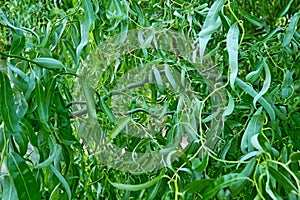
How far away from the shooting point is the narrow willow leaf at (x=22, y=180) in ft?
1.07

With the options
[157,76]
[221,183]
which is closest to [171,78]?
[157,76]

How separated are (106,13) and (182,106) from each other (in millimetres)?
195

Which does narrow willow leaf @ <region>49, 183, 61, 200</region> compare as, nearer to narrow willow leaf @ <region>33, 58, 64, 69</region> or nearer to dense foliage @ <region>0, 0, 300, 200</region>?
dense foliage @ <region>0, 0, 300, 200</region>

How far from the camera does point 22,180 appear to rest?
33 centimetres

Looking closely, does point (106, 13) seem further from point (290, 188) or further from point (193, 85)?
point (290, 188)

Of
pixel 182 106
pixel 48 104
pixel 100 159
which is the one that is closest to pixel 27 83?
pixel 48 104

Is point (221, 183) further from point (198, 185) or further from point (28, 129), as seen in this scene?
point (28, 129)

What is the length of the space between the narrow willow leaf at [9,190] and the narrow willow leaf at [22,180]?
12 millimetres

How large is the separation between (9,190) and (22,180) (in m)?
0.02

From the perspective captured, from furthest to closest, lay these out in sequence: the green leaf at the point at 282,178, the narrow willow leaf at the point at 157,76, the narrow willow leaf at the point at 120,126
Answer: the narrow willow leaf at the point at 157,76 < the narrow willow leaf at the point at 120,126 < the green leaf at the point at 282,178

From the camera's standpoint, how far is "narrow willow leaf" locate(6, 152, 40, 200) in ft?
1.07

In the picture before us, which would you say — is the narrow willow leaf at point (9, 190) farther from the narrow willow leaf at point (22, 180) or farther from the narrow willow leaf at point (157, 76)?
the narrow willow leaf at point (157, 76)

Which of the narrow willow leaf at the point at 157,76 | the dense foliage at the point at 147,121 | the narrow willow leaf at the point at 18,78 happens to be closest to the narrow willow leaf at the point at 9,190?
the dense foliage at the point at 147,121

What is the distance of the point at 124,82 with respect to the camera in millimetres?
749
